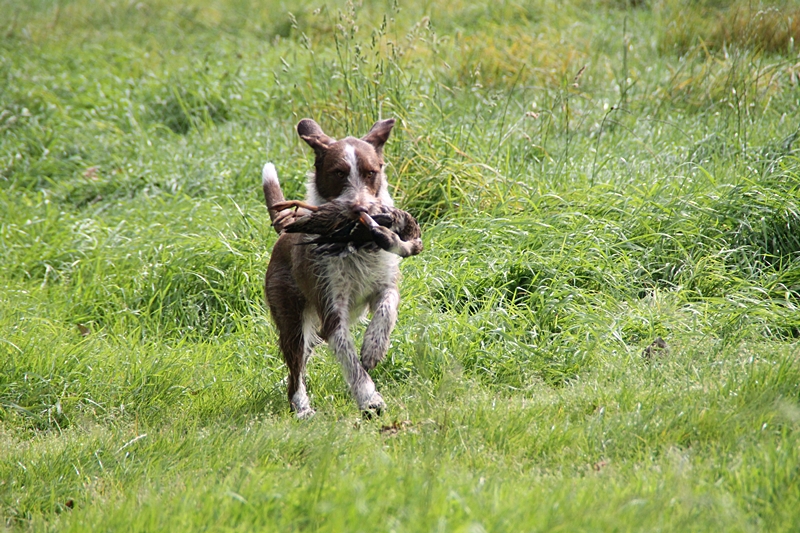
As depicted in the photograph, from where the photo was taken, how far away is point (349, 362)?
167 inches

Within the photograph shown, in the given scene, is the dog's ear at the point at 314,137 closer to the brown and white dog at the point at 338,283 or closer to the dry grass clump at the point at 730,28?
the brown and white dog at the point at 338,283

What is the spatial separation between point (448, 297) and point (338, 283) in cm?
100

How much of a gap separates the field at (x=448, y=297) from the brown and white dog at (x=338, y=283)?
0.23 meters

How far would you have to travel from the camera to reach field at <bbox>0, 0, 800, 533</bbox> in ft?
9.86

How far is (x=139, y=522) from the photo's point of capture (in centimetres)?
283

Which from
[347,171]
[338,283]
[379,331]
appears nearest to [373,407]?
[379,331]

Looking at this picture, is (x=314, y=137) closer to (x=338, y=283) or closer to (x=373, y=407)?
(x=338, y=283)

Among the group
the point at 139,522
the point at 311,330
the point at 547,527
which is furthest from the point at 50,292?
the point at 547,527

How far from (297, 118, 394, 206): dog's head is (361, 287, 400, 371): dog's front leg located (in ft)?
1.74

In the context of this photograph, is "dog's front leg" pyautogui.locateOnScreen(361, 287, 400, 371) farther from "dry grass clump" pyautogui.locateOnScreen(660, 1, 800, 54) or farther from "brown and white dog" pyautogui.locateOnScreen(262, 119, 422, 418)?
"dry grass clump" pyautogui.locateOnScreen(660, 1, 800, 54)

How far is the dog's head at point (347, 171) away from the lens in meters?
4.43

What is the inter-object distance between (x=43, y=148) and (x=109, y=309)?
136 inches

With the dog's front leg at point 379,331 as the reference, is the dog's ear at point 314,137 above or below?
above

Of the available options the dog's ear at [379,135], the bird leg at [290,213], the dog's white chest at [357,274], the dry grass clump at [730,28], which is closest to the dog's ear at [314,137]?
the dog's ear at [379,135]
